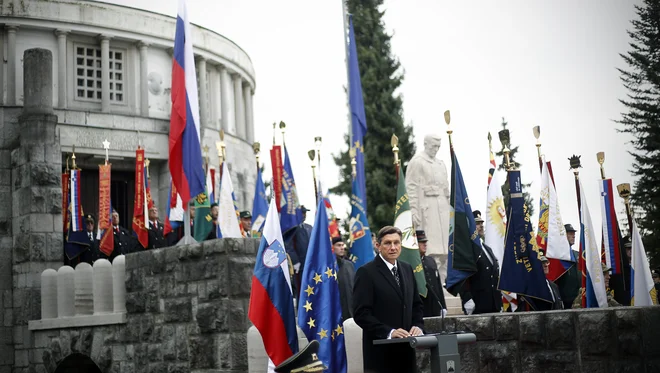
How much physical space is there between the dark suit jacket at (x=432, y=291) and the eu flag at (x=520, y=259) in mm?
1452

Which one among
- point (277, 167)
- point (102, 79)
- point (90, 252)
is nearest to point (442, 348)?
point (277, 167)

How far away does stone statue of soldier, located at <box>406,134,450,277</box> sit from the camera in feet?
44.3

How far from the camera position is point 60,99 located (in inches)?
1045

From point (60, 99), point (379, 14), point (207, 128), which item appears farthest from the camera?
point (379, 14)

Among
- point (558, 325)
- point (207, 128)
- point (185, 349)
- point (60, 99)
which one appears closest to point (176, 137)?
point (185, 349)

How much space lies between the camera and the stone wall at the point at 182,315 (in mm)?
10828

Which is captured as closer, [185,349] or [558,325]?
[558,325]

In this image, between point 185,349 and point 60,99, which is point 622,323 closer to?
point 185,349

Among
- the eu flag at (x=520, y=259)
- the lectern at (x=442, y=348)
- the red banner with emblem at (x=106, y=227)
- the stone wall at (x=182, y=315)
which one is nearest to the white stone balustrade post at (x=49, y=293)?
the red banner with emblem at (x=106, y=227)

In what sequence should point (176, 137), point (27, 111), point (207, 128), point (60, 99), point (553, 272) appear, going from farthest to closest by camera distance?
point (207, 128) < point (60, 99) < point (27, 111) < point (176, 137) < point (553, 272)

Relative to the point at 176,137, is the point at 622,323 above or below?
below

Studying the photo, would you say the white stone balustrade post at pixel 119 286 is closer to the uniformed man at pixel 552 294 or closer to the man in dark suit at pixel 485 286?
the man in dark suit at pixel 485 286

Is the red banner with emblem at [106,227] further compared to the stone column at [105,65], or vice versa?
the stone column at [105,65]

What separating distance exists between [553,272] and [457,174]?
1.79m
